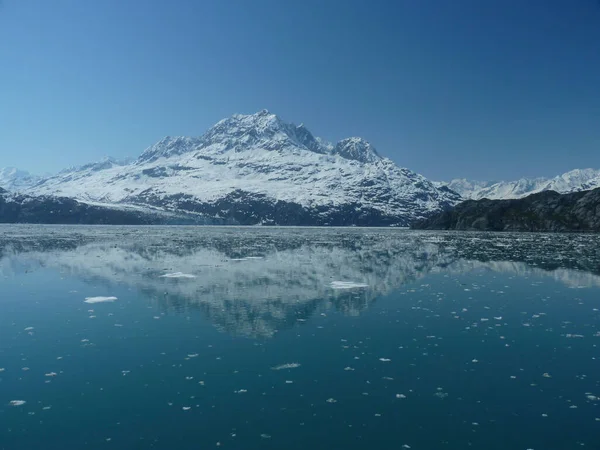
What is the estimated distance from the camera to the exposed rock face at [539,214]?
15662 centimetres

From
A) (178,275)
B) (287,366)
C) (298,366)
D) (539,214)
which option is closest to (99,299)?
(178,275)

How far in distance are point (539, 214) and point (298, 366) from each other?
7279 inches

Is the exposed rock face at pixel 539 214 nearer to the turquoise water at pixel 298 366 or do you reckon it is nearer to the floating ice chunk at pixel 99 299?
the turquoise water at pixel 298 366

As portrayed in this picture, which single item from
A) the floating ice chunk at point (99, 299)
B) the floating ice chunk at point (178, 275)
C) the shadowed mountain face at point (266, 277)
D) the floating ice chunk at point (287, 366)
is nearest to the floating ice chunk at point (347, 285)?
the shadowed mountain face at point (266, 277)

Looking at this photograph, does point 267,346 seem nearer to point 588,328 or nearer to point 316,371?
point 316,371

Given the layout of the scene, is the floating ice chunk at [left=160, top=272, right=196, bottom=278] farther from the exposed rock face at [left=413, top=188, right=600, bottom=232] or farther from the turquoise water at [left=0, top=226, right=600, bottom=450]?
the exposed rock face at [left=413, top=188, right=600, bottom=232]

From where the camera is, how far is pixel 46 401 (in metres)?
13.2

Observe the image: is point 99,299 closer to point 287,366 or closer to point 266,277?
point 266,277

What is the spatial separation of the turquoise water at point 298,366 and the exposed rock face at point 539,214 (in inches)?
5741

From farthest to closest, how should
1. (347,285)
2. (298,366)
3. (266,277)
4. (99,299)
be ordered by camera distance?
(266,277), (347,285), (99,299), (298,366)

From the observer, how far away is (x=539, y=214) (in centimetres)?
17350

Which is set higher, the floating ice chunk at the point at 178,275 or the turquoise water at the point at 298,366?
the floating ice chunk at the point at 178,275

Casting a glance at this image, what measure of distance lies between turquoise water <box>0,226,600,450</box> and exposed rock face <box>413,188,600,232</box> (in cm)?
14581

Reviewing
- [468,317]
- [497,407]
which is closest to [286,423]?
[497,407]
